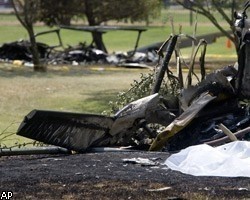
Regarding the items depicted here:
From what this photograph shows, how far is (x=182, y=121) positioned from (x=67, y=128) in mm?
1210

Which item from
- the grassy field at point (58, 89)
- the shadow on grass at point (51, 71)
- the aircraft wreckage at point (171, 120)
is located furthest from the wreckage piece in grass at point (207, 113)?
the shadow on grass at point (51, 71)

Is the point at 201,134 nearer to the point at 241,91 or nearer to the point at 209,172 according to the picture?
the point at 241,91

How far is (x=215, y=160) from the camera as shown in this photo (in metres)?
7.07

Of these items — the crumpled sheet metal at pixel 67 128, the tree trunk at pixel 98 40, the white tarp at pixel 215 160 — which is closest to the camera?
the white tarp at pixel 215 160

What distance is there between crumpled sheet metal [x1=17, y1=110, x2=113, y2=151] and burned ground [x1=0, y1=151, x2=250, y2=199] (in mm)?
415

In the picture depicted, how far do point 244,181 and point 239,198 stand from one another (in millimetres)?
638

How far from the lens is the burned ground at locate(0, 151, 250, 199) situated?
236 inches

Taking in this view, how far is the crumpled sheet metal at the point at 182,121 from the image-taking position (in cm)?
821

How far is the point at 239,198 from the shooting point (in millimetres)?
5902

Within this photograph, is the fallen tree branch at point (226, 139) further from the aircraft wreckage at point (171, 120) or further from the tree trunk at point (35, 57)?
the tree trunk at point (35, 57)

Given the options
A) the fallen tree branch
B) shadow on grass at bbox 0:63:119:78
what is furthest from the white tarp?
shadow on grass at bbox 0:63:119:78

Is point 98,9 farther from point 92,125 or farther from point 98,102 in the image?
point 92,125

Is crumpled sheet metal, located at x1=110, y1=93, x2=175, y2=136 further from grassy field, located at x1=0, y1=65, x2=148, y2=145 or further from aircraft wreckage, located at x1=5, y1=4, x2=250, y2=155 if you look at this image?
grassy field, located at x1=0, y1=65, x2=148, y2=145

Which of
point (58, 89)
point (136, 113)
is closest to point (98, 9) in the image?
point (58, 89)
